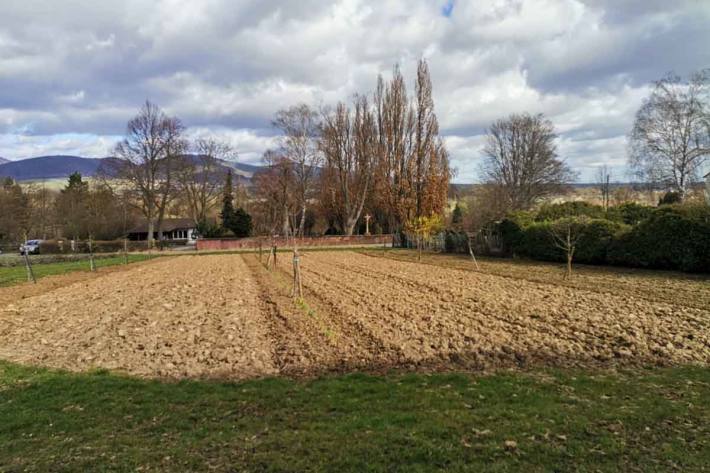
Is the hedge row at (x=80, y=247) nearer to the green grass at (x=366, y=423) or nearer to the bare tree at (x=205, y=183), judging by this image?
the bare tree at (x=205, y=183)

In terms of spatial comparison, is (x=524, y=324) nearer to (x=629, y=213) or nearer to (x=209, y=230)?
(x=629, y=213)

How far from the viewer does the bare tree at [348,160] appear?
200 ft

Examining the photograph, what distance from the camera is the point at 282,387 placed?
6504 millimetres

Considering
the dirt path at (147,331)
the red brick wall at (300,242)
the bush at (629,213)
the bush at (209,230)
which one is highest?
the bush at (629,213)

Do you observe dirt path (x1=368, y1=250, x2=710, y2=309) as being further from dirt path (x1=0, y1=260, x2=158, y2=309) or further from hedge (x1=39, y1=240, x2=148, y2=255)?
hedge (x1=39, y1=240, x2=148, y2=255)

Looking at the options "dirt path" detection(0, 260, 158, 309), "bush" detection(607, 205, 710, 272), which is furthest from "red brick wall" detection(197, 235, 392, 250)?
"bush" detection(607, 205, 710, 272)

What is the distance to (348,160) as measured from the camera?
208 feet

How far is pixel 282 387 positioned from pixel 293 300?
24.5ft

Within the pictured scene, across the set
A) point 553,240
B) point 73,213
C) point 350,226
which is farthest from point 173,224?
point 553,240

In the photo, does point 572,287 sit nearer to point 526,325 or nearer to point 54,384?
point 526,325

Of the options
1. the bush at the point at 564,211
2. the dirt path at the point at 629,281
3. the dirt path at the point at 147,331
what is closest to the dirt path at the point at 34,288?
the dirt path at the point at 147,331

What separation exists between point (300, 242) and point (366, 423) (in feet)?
162

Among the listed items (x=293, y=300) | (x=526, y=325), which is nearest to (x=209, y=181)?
(x=293, y=300)

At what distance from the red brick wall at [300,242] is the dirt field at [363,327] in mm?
35548
